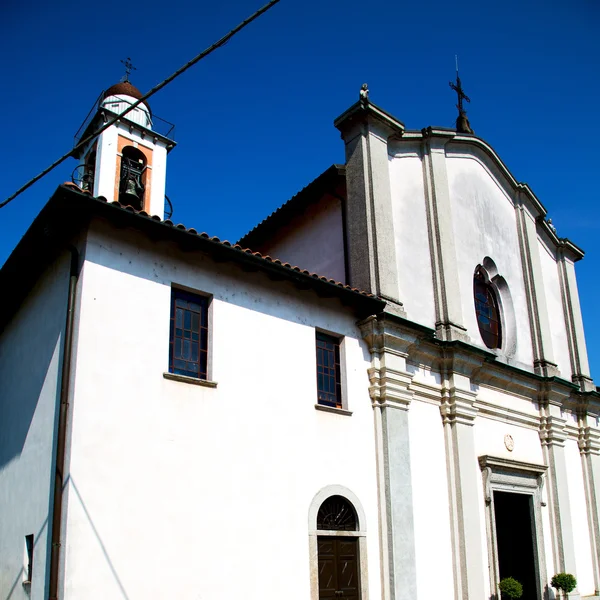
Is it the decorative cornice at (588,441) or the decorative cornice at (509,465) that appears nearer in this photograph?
the decorative cornice at (509,465)

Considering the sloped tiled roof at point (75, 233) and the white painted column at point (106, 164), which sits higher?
the white painted column at point (106, 164)

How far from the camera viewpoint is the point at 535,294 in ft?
60.5

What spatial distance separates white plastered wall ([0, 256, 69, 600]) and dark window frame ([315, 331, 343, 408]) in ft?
14.9

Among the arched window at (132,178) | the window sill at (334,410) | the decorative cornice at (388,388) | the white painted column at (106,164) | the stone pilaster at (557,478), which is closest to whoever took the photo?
the window sill at (334,410)

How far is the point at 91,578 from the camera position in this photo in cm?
820

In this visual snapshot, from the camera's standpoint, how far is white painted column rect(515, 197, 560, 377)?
17781mm

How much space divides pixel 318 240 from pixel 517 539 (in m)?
8.46

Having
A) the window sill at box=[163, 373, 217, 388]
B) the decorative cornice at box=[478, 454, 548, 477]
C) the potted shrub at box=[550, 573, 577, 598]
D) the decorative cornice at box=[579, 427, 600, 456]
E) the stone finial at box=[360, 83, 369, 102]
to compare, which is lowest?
the potted shrub at box=[550, 573, 577, 598]

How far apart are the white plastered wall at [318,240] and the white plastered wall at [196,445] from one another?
9.93 feet

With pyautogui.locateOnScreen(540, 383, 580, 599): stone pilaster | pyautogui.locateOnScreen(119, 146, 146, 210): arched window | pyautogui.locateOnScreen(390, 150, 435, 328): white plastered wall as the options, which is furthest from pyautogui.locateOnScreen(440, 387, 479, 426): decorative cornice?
pyautogui.locateOnScreen(119, 146, 146, 210): arched window

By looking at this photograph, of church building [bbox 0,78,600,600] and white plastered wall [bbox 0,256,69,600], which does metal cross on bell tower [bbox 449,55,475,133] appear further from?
white plastered wall [bbox 0,256,69,600]

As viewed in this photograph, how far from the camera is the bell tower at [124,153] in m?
24.0

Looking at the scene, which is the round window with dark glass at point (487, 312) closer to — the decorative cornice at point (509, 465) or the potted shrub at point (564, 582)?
the decorative cornice at point (509, 465)

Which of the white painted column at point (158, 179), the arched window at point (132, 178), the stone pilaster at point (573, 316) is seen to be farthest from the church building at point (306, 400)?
the white painted column at point (158, 179)
